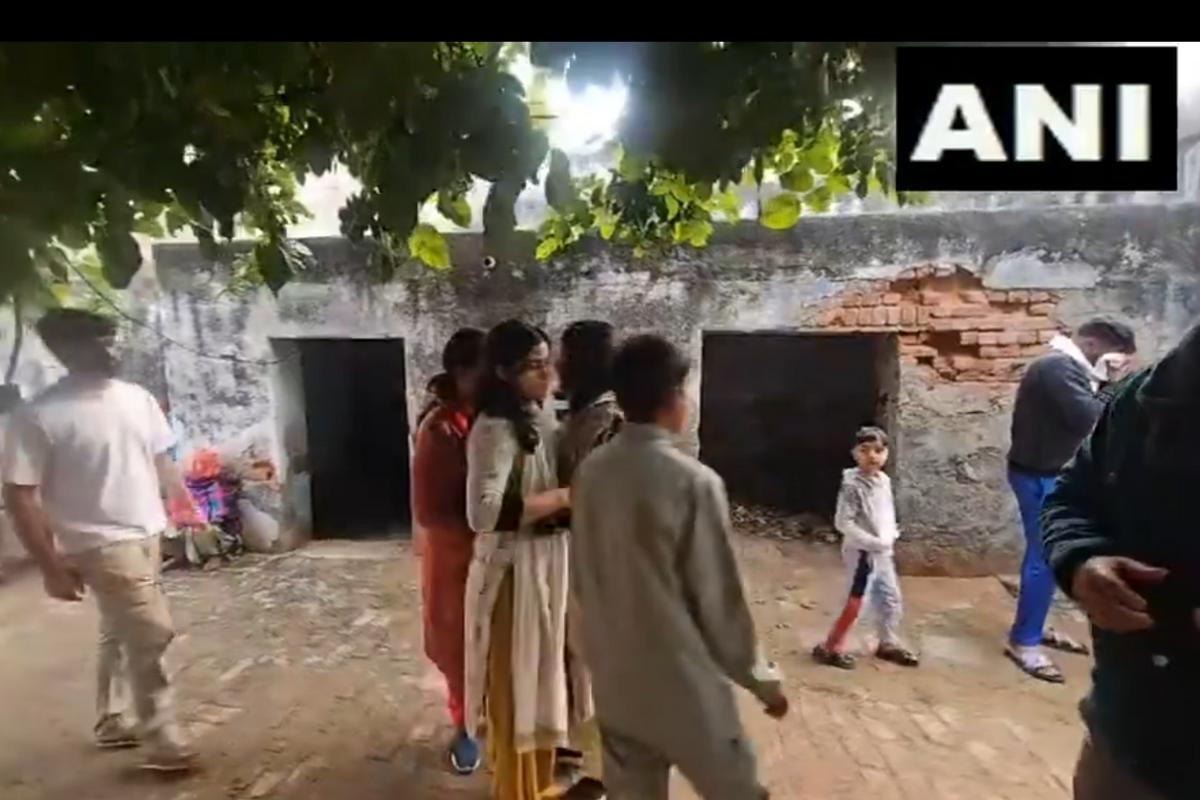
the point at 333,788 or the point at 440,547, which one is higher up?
the point at 440,547

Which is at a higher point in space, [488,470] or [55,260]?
[55,260]

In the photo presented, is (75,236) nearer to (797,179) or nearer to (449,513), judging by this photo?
(449,513)

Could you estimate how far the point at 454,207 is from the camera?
0.86m

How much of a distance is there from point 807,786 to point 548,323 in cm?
44

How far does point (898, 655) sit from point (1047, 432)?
221 mm

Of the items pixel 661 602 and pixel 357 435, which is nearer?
pixel 661 602

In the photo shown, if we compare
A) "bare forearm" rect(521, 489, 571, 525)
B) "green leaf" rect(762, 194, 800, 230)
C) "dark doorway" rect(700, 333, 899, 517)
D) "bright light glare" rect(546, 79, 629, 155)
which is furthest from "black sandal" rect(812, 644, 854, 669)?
"bright light glare" rect(546, 79, 629, 155)

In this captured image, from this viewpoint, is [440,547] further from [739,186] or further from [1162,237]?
[1162,237]

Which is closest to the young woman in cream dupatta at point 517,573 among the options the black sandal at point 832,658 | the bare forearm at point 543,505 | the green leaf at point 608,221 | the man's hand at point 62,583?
the bare forearm at point 543,505

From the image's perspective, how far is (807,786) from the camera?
2.73 ft

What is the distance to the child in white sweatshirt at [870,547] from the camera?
0.84 meters

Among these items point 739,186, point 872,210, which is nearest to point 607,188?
point 739,186

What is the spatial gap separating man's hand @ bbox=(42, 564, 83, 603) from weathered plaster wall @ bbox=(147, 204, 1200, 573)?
16 centimetres

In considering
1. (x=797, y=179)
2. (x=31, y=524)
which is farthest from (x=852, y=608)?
(x=31, y=524)
